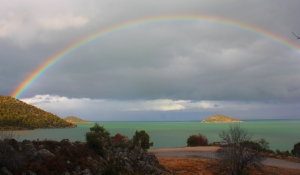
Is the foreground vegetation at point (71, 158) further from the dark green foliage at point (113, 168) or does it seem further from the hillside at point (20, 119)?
the hillside at point (20, 119)

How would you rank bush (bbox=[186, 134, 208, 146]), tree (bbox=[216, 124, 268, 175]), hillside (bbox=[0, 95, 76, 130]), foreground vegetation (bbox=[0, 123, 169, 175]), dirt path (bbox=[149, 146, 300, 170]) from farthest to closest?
hillside (bbox=[0, 95, 76, 130]) < bush (bbox=[186, 134, 208, 146]) < dirt path (bbox=[149, 146, 300, 170]) < tree (bbox=[216, 124, 268, 175]) < foreground vegetation (bbox=[0, 123, 169, 175])

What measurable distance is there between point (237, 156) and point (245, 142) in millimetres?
1776

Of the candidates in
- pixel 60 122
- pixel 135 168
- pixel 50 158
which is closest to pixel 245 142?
pixel 135 168

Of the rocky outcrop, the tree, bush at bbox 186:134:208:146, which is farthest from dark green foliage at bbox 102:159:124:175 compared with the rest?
bush at bbox 186:134:208:146

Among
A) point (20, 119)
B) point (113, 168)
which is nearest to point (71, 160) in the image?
point (113, 168)

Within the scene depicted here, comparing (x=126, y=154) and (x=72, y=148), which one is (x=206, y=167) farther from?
(x=72, y=148)

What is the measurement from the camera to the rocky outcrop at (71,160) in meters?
13.4

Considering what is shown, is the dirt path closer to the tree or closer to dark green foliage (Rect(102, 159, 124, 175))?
the tree

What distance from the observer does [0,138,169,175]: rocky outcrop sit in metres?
13.4

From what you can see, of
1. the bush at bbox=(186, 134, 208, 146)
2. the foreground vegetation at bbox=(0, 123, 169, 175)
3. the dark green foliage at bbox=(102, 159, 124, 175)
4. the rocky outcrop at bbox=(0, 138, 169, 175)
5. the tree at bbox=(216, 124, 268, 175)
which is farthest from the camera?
the bush at bbox=(186, 134, 208, 146)

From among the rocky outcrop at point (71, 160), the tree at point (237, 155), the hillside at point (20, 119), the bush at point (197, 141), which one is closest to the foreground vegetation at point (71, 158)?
the rocky outcrop at point (71, 160)

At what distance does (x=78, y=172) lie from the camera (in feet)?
48.2

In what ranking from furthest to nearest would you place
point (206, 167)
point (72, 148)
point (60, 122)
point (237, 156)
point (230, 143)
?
point (60, 122), point (206, 167), point (230, 143), point (237, 156), point (72, 148)

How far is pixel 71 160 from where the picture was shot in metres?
15.8
